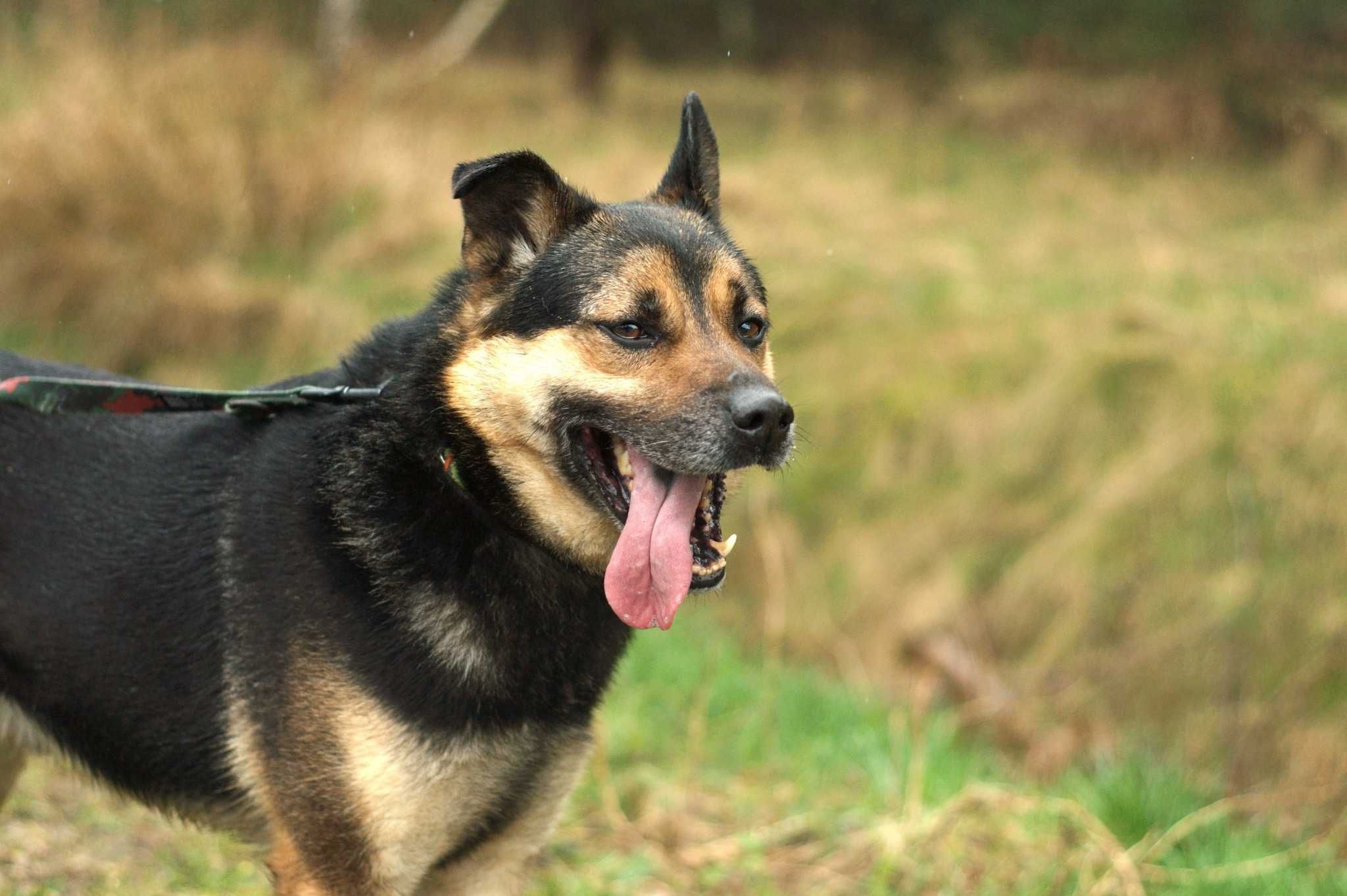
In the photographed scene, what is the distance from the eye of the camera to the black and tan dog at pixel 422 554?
2957mm

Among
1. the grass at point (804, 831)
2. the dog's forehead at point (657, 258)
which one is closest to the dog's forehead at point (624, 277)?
the dog's forehead at point (657, 258)

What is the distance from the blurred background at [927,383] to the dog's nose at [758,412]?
205cm

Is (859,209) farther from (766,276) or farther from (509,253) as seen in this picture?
(509,253)

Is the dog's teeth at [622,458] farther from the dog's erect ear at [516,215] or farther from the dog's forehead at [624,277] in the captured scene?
the dog's erect ear at [516,215]

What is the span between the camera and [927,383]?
8.86m

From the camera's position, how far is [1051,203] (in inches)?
475

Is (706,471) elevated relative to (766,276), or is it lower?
elevated

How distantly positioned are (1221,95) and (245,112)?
859 centimetres

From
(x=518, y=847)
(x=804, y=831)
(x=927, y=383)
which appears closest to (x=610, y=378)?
(x=518, y=847)

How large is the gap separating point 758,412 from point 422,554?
0.84 meters

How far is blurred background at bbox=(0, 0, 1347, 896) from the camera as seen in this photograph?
518 centimetres

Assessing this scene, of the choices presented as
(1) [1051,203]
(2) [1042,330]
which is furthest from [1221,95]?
(2) [1042,330]

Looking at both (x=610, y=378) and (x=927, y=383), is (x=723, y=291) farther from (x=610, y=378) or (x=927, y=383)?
(x=927, y=383)

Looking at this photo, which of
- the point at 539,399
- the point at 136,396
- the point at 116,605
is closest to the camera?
the point at 539,399
